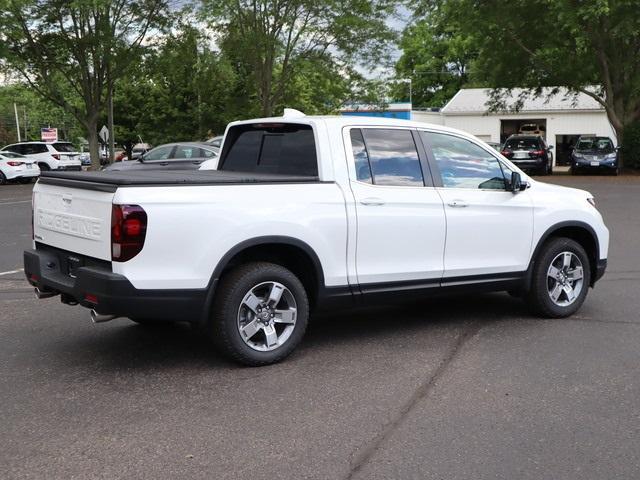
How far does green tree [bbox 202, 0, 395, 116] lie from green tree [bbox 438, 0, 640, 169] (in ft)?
9.36

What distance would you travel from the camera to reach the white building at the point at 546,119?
47062 mm

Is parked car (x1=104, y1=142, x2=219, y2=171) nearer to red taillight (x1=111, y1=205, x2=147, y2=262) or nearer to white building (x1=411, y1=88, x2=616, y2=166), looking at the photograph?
red taillight (x1=111, y1=205, x2=147, y2=262)

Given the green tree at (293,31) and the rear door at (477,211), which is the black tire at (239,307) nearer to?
the rear door at (477,211)

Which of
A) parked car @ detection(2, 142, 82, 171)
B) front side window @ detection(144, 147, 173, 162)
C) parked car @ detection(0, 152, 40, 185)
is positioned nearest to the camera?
front side window @ detection(144, 147, 173, 162)

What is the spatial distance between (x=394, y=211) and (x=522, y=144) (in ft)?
89.7

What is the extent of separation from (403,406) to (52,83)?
31.0m

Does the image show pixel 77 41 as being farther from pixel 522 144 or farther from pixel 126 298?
pixel 126 298

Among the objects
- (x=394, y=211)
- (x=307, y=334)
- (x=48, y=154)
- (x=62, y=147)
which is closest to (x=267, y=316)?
(x=307, y=334)

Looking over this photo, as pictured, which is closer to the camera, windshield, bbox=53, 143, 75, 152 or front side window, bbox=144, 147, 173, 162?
front side window, bbox=144, 147, 173, 162

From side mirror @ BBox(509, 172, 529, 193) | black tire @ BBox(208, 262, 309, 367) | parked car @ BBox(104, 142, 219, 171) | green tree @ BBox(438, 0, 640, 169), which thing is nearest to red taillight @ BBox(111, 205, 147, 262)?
black tire @ BBox(208, 262, 309, 367)

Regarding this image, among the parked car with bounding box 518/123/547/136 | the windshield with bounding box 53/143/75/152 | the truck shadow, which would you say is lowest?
the truck shadow

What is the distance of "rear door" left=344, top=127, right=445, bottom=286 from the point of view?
5434mm

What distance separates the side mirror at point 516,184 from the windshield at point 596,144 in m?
26.1

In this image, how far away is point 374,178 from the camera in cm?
557
